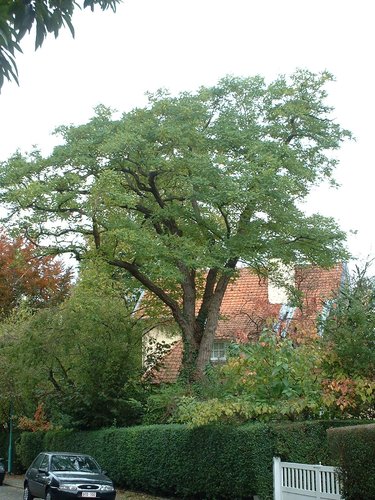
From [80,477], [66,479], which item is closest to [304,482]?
[80,477]

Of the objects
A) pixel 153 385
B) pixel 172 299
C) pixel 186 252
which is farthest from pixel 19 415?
pixel 186 252

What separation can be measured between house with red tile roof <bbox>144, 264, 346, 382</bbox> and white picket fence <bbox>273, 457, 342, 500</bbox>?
32.4 feet

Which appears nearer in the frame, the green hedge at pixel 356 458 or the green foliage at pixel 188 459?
the green hedge at pixel 356 458

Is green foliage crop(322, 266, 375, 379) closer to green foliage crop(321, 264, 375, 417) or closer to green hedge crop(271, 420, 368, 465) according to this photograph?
green foliage crop(321, 264, 375, 417)

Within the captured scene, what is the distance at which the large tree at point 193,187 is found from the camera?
81.7 ft

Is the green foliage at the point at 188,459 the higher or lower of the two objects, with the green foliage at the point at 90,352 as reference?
lower

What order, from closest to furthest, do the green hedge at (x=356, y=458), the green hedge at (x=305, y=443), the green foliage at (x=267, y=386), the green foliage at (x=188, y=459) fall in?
the green hedge at (x=356, y=458), the green hedge at (x=305, y=443), the green foliage at (x=188, y=459), the green foliage at (x=267, y=386)

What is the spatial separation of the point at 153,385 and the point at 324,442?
43.0ft

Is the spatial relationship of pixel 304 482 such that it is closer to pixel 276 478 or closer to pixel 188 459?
pixel 276 478

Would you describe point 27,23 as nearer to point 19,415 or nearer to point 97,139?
point 97,139

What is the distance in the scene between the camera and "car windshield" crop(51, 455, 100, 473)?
21188mm

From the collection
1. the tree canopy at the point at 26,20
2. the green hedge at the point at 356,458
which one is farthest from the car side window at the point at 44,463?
the tree canopy at the point at 26,20

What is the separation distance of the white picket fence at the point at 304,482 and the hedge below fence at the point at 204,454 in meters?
0.33

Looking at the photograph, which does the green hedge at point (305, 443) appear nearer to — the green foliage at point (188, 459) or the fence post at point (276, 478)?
the fence post at point (276, 478)
